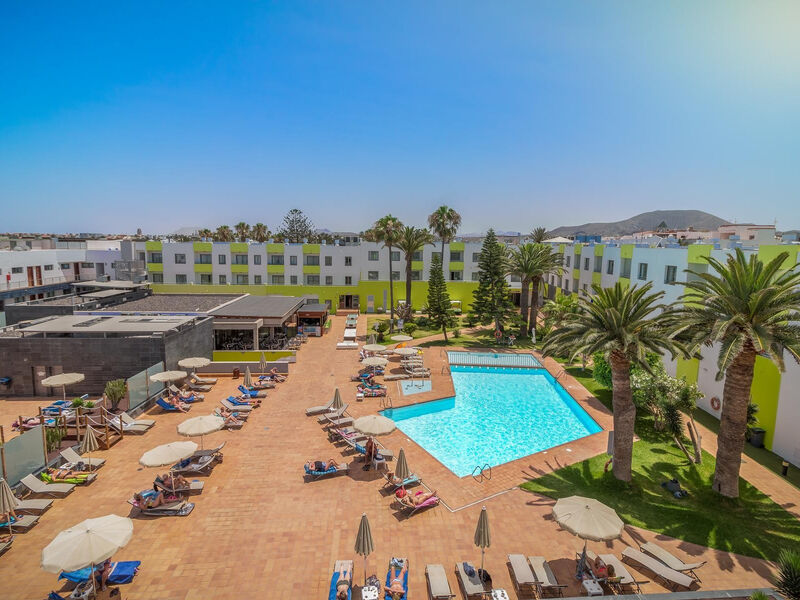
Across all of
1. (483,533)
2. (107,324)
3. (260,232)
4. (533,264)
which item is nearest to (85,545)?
(483,533)

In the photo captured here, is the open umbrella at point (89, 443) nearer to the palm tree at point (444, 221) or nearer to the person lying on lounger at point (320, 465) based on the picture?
the person lying on lounger at point (320, 465)

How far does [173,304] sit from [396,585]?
3327cm

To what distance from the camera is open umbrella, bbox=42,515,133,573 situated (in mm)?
9164

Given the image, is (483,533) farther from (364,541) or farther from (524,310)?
(524,310)

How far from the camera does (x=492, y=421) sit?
74.6ft

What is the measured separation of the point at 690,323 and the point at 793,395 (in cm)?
723

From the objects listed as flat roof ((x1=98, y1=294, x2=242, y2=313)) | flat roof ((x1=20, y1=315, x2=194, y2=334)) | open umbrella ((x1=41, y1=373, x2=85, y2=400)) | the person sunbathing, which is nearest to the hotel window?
the person sunbathing

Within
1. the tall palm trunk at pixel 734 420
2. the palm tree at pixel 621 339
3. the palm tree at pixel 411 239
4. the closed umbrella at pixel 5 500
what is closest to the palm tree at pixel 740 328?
the tall palm trunk at pixel 734 420

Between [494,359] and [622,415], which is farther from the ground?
[622,415]

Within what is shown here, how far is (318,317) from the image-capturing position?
133ft

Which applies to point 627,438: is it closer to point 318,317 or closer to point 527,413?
point 527,413

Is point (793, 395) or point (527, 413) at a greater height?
point (793, 395)

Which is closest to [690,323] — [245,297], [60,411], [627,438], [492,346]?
[627,438]

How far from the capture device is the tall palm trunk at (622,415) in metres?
14.9
